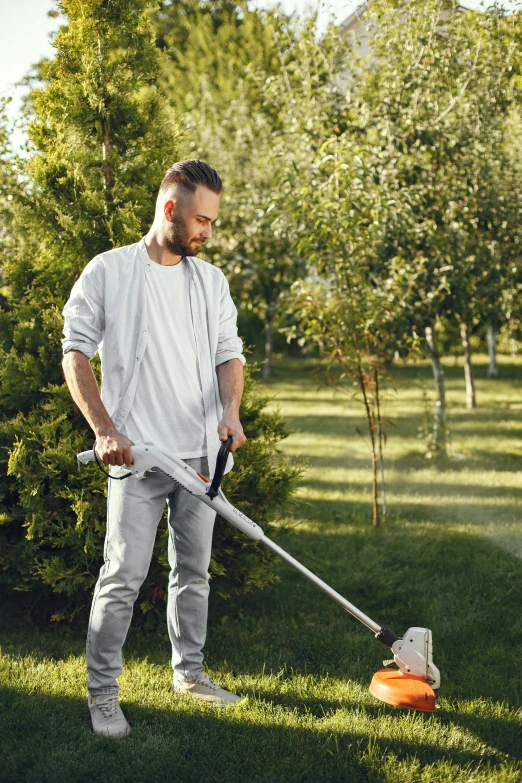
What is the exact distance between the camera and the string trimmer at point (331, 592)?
2.83m

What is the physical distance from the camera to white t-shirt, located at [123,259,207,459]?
2.99 meters

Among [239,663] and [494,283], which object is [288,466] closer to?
[239,663]

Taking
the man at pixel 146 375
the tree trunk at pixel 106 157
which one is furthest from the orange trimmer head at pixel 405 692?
the tree trunk at pixel 106 157

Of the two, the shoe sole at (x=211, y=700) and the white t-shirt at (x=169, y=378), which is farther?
the shoe sole at (x=211, y=700)

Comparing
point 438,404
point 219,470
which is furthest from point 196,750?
point 438,404

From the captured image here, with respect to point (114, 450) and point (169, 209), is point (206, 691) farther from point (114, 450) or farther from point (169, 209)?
point (169, 209)

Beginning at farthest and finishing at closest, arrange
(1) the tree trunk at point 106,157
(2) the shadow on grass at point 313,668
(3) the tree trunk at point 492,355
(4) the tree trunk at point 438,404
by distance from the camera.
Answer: (3) the tree trunk at point 492,355 < (4) the tree trunk at point 438,404 < (1) the tree trunk at point 106,157 < (2) the shadow on grass at point 313,668

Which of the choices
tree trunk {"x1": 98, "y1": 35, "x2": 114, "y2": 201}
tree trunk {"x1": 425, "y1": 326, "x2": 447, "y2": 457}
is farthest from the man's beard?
tree trunk {"x1": 425, "y1": 326, "x2": 447, "y2": 457}

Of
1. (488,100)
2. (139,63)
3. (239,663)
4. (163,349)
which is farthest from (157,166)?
(488,100)

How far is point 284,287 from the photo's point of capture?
53.6ft

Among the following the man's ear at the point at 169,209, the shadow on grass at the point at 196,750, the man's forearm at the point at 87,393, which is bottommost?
the shadow on grass at the point at 196,750

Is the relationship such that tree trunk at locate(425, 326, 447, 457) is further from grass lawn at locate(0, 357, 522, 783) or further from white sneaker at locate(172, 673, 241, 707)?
white sneaker at locate(172, 673, 241, 707)

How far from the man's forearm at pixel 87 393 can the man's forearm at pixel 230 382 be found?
1.71 ft

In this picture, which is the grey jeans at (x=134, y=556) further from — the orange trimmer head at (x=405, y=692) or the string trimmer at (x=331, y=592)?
the orange trimmer head at (x=405, y=692)
